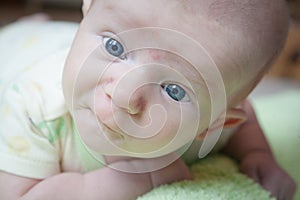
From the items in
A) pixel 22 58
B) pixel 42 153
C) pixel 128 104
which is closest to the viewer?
pixel 128 104

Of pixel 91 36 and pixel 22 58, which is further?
pixel 22 58

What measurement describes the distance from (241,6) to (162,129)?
13cm

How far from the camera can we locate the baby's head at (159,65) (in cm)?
48

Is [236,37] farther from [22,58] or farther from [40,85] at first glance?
[22,58]

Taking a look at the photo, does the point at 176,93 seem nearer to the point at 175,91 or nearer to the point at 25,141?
→ the point at 175,91

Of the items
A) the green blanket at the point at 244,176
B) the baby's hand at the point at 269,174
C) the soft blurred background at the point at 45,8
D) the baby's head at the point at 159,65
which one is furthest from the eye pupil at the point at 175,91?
the soft blurred background at the point at 45,8

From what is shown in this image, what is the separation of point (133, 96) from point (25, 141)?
16 cm

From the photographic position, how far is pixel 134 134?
50 centimetres

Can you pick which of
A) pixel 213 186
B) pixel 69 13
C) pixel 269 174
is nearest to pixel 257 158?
pixel 269 174

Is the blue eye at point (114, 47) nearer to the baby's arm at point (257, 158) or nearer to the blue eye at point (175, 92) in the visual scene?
the blue eye at point (175, 92)

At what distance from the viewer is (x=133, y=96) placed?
475 mm

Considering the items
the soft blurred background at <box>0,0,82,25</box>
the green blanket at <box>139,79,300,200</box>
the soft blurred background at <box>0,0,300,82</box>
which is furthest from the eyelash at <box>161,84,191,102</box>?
the soft blurred background at <box>0,0,82,25</box>

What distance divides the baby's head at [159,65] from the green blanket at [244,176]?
0.19 feet

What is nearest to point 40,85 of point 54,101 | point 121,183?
point 54,101
